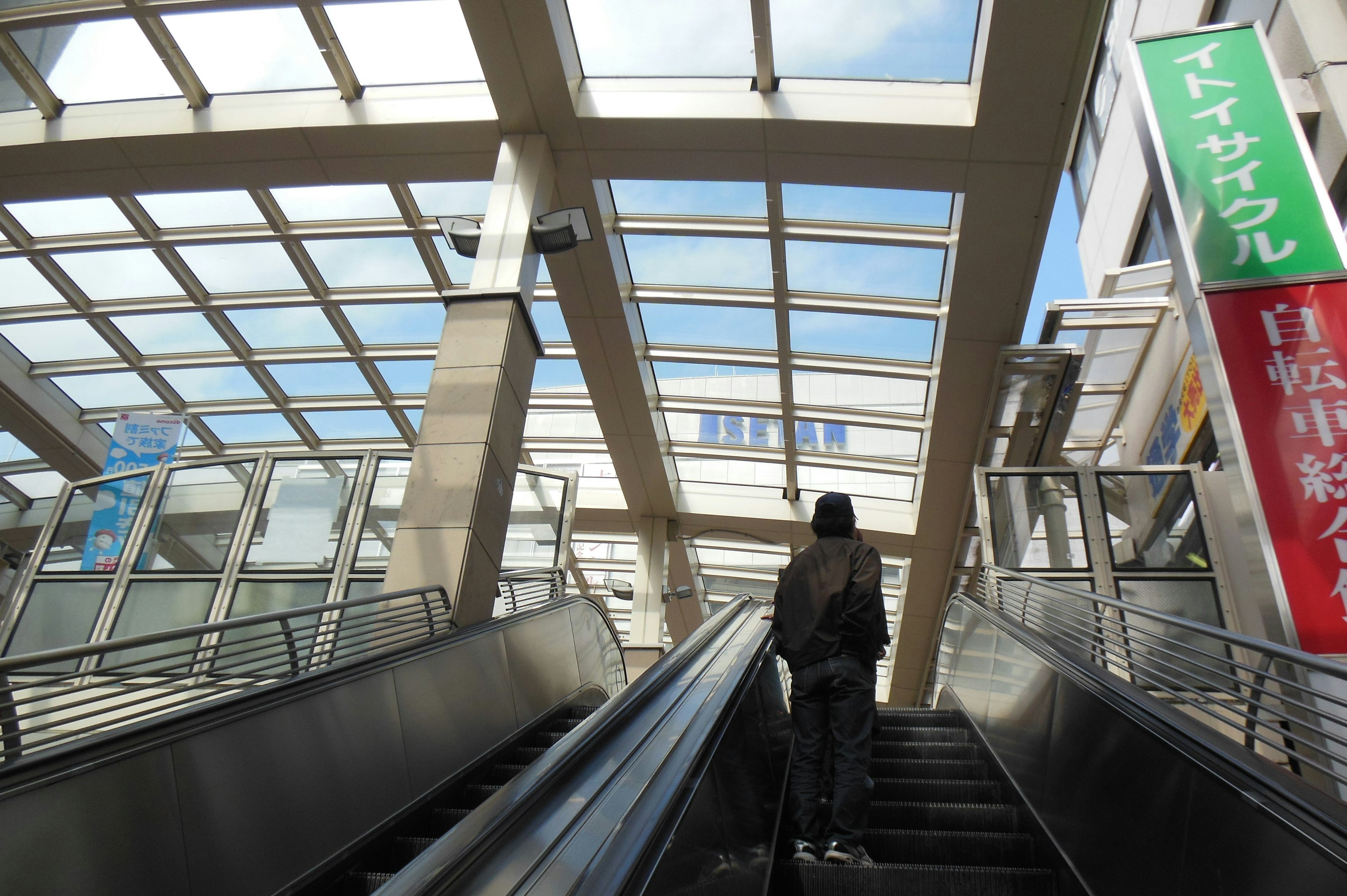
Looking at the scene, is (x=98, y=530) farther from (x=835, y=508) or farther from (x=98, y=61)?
(x=835, y=508)

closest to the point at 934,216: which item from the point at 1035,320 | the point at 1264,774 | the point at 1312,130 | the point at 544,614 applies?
the point at 1035,320

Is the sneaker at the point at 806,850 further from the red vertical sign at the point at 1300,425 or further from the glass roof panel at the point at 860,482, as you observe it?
the glass roof panel at the point at 860,482

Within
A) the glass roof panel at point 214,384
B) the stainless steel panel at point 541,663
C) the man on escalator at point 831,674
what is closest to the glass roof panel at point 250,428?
the glass roof panel at point 214,384

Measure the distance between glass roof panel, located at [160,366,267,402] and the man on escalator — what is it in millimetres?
14164

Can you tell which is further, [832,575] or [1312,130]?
[1312,130]

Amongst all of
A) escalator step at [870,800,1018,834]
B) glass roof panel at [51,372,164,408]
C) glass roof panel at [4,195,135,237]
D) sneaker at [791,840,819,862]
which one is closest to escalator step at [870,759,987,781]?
escalator step at [870,800,1018,834]

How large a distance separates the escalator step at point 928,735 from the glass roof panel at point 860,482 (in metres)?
10.1

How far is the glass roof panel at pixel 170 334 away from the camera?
14.3 meters

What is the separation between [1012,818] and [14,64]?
1303 centimetres

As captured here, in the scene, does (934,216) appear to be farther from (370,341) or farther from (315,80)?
(370,341)

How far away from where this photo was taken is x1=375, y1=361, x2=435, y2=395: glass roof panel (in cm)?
1505

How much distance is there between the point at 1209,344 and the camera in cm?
575

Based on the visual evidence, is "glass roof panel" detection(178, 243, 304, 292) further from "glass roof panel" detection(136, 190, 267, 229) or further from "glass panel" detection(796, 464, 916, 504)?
"glass panel" detection(796, 464, 916, 504)

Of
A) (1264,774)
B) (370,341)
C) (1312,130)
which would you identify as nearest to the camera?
(1264,774)
